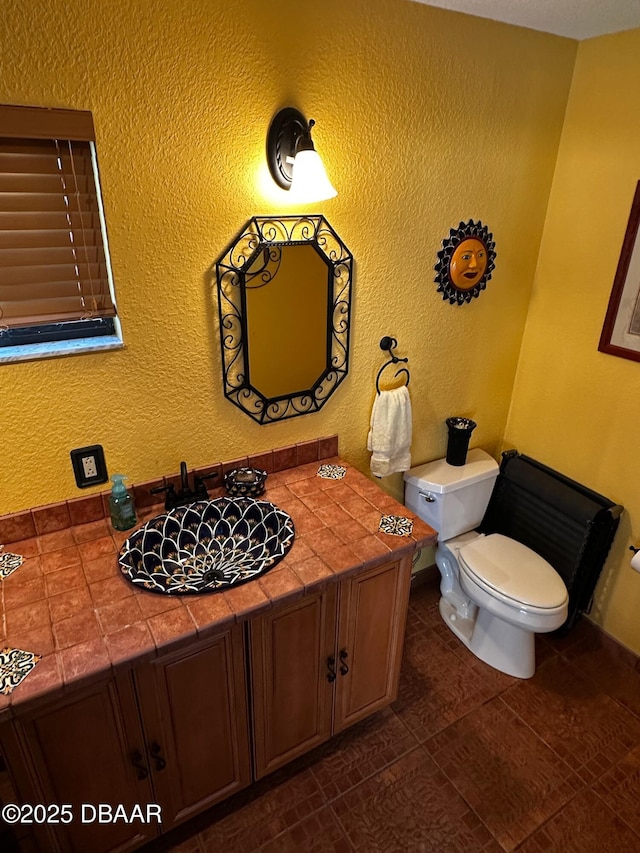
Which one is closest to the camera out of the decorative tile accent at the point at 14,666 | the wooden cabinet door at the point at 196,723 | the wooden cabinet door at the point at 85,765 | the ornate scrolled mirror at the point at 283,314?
the decorative tile accent at the point at 14,666

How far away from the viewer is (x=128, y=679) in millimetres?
1250

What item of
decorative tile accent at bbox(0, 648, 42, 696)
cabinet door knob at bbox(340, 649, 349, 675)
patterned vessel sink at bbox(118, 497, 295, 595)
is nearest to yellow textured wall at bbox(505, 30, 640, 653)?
cabinet door knob at bbox(340, 649, 349, 675)

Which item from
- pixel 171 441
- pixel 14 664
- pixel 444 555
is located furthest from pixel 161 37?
pixel 444 555

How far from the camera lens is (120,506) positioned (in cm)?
153

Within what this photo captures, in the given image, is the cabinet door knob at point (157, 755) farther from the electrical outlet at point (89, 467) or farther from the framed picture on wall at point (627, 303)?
the framed picture on wall at point (627, 303)

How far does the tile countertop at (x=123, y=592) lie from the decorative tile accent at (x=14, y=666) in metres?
0.01

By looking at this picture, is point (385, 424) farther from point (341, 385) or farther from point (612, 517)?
point (612, 517)

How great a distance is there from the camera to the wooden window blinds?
1203mm

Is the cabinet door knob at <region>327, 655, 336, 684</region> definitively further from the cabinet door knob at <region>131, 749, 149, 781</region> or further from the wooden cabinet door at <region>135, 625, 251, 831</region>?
the cabinet door knob at <region>131, 749, 149, 781</region>

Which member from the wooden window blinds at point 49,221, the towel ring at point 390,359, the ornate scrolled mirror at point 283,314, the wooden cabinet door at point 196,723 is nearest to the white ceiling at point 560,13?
the ornate scrolled mirror at point 283,314

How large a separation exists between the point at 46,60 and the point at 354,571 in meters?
1.47

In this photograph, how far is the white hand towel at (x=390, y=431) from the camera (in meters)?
1.99

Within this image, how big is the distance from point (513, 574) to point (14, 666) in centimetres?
172

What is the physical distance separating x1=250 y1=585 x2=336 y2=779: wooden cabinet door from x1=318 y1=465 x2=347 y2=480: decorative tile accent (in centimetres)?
47
